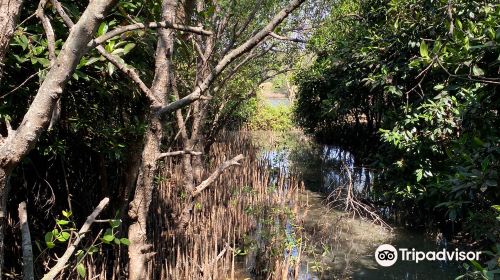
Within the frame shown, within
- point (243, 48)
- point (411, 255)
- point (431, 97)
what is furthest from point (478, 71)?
point (411, 255)

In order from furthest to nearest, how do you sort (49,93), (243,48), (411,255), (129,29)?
(411,255), (243,48), (129,29), (49,93)

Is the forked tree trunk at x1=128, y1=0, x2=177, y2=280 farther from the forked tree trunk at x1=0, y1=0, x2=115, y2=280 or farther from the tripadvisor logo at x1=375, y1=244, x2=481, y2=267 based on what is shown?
the tripadvisor logo at x1=375, y1=244, x2=481, y2=267

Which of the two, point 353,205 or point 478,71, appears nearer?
Result: point 478,71

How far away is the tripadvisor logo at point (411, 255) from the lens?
4590 millimetres

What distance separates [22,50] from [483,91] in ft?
9.08

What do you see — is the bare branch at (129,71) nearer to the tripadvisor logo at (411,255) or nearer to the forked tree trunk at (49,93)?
the forked tree trunk at (49,93)

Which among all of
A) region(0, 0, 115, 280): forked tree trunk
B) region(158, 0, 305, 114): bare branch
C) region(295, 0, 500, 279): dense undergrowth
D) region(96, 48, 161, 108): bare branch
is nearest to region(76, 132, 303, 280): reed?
region(96, 48, 161, 108): bare branch

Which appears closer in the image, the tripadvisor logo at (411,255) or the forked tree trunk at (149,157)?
the forked tree trunk at (149,157)

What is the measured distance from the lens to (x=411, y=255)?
4805 millimetres

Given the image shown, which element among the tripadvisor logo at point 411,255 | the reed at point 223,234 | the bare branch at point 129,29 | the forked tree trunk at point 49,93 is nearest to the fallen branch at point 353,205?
the tripadvisor logo at point 411,255

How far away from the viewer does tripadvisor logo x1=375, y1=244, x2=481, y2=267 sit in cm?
459

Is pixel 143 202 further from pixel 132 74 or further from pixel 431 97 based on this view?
pixel 431 97

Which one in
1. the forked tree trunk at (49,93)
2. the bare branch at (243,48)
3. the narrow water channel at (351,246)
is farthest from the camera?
the narrow water channel at (351,246)

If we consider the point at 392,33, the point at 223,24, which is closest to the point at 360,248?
the point at 392,33
